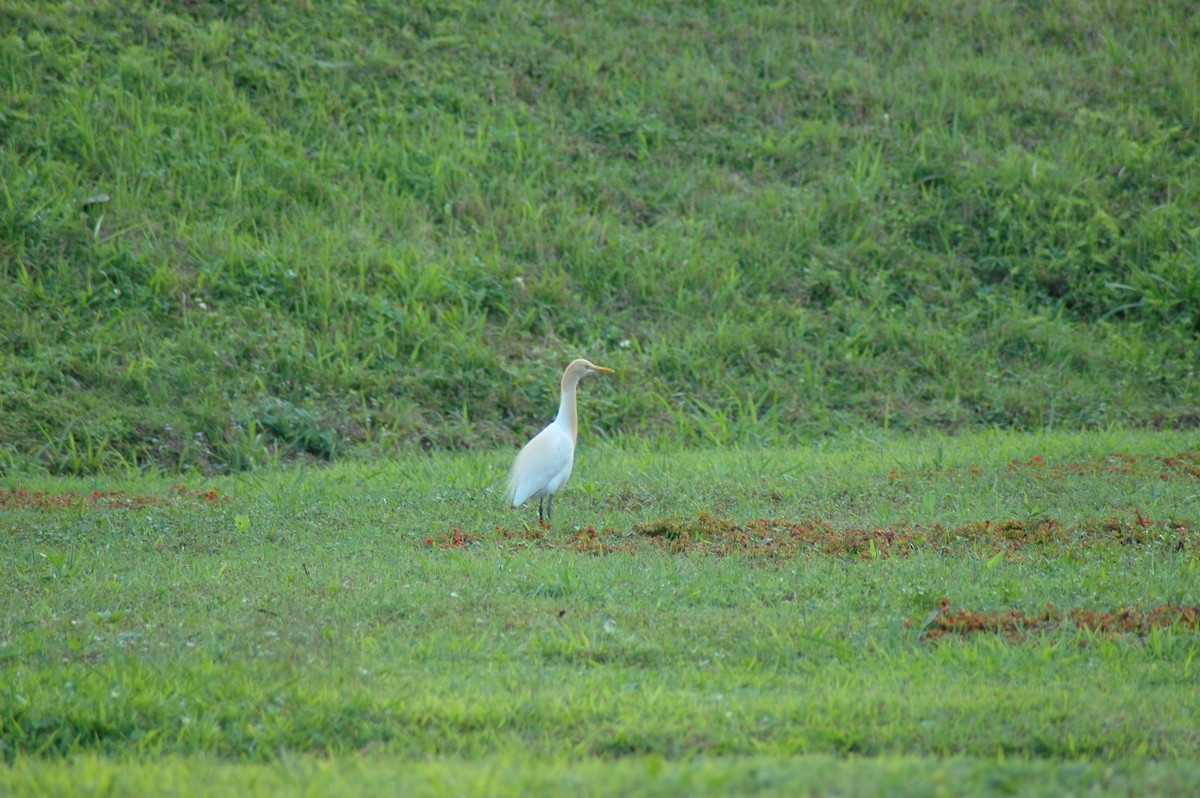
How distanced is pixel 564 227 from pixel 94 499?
6.63m

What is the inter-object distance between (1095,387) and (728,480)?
17.9 feet

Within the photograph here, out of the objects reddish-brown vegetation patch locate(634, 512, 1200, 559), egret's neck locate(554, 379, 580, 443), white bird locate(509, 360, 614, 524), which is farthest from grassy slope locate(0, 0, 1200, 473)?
reddish-brown vegetation patch locate(634, 512, 1200, 559)

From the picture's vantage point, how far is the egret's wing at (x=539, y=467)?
777cm

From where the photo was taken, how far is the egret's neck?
8.52 m

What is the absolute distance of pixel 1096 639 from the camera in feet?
17.2

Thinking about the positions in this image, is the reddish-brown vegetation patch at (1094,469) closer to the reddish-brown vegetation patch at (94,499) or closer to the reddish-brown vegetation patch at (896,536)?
the reddish-brown vegetation patch at (896,536)

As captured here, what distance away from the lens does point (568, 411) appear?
8664 millimetres

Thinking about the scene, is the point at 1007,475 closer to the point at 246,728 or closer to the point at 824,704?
the point at 824,704

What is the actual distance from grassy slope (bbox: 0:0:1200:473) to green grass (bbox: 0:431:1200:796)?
10.4 feet

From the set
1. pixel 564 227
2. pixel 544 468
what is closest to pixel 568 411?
pixel 544 468

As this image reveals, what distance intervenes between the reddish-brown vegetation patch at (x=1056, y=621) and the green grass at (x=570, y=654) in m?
0.07

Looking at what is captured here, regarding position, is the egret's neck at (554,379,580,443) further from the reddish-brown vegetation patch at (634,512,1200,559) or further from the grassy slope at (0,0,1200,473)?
the grassy slope at (0,0,1200,473)

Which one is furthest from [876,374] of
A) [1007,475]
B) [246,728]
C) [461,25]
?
[246,728]

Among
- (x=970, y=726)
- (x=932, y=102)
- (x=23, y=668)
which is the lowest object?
→ (x=23, y=668)
